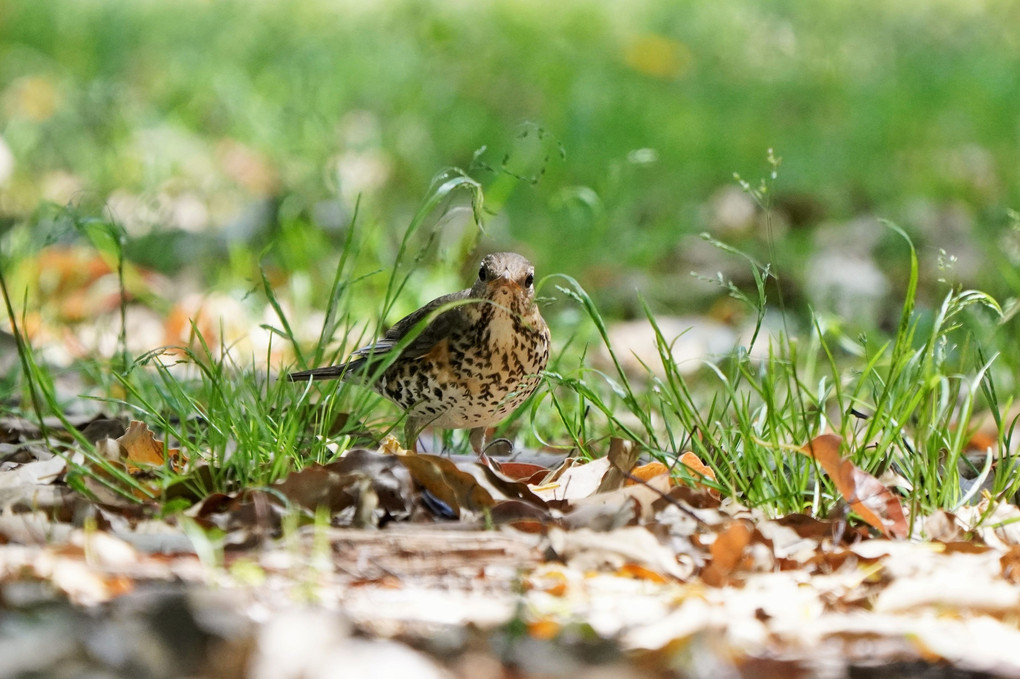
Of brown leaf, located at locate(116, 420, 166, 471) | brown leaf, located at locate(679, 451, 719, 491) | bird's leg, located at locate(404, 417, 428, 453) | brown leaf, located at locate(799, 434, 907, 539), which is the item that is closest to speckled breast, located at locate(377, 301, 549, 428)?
bird's leg, located at locate(404, 417, 428, 453)

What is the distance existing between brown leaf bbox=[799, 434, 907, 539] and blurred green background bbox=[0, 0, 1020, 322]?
2.05 metres

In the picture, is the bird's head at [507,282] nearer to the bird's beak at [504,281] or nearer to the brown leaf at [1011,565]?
the bird's beak at [504,281]

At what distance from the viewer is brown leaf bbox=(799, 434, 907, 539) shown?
280 centimetres

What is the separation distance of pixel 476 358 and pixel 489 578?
125cm

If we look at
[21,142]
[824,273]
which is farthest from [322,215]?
[824,273]

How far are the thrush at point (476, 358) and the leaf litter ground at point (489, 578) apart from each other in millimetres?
498

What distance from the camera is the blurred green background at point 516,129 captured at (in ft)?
22.5

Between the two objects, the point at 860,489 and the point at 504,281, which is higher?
the point at 504,281

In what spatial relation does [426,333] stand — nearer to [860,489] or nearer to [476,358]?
[476,358]

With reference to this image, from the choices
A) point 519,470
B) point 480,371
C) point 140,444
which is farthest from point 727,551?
point 140,444

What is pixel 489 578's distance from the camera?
248cm

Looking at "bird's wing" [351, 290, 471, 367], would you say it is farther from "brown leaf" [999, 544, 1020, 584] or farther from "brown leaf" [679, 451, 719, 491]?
"brown leaf" [999, 544, 1020, 584]

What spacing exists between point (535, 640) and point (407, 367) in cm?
172

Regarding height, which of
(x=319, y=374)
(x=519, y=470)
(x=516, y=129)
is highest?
(x=516, y=129)
